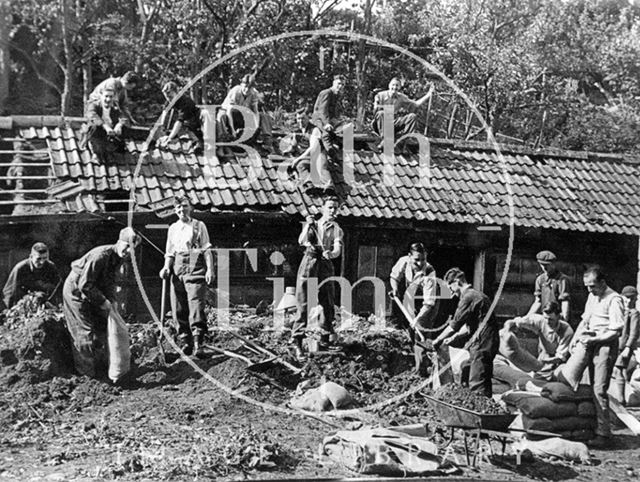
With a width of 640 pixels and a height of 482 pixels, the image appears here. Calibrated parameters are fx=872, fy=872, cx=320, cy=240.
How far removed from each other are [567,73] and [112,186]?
17556 millimetres

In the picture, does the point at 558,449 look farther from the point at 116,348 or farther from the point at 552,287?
the point at 116,348

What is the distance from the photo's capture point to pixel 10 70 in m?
22.5

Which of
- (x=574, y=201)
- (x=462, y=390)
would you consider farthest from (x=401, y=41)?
(x=462, y=390)

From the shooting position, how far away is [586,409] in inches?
396

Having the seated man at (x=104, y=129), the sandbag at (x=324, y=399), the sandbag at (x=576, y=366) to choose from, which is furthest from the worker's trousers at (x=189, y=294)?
the sandbag at (x=576, y=366)

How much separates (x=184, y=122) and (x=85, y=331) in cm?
528

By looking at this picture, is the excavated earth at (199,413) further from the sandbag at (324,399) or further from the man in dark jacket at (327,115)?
the man in dark jacket at (327,115)

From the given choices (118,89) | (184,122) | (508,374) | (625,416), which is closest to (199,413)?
(508,374)

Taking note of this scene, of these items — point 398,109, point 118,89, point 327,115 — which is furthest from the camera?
point 398,109

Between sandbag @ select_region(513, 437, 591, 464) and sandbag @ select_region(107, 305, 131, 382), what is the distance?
475 cm

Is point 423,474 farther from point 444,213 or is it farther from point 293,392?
point 444,213

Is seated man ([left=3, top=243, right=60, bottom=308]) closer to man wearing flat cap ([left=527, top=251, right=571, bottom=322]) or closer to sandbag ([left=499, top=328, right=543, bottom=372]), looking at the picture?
sandbag ([left=499, top=328, right=543, bottom=372])

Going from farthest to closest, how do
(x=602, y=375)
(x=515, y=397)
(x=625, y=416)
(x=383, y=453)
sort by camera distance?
1. (x=625, y=416)
2. (x=602, y=375)
3. (x=515, y=397)
4. (x=383, y=453)

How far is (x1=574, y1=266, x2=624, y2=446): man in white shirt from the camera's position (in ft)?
34.0
